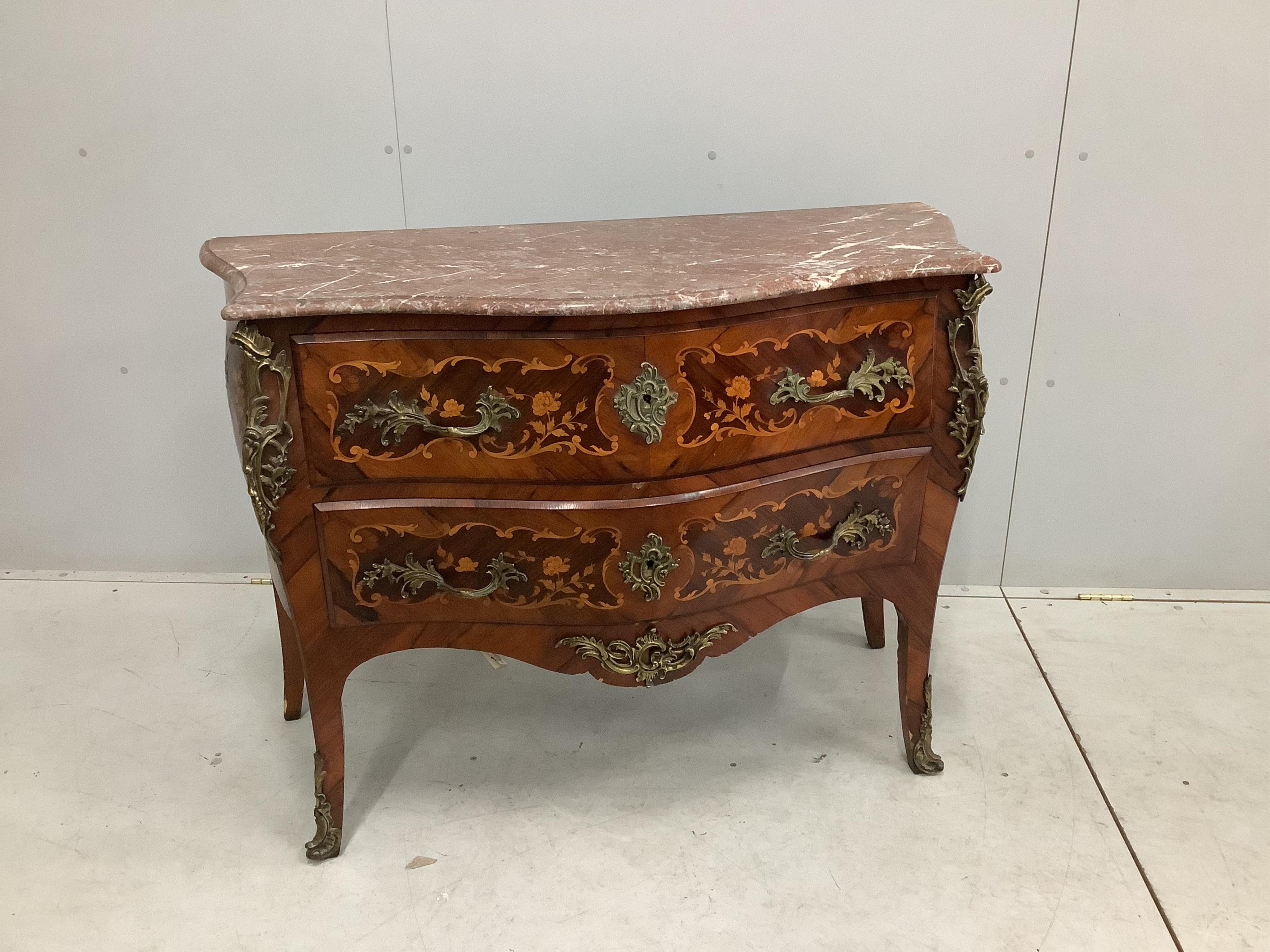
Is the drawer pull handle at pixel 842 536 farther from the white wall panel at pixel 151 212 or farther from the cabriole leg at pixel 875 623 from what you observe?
the white wall panel at pixel 151 212

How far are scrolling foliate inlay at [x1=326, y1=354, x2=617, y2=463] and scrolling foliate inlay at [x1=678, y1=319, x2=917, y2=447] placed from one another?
0.14 meters

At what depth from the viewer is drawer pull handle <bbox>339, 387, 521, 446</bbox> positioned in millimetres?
1382

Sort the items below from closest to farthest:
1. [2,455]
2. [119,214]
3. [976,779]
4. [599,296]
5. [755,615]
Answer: [599,296] → [755,615] → [976,779] → [119,214] → [2,455]

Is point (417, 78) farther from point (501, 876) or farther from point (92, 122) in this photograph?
point (501, 876)

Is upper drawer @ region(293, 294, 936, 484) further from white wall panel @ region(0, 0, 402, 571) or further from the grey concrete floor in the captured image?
white wall panel @ region(0, 0, 402, 571)

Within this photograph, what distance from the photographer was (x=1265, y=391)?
89.4 inches

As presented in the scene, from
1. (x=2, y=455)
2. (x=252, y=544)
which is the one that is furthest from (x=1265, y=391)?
(x=2, y=455)

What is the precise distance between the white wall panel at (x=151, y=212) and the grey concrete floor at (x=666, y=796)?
0.35 meters

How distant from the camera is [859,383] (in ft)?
4.82

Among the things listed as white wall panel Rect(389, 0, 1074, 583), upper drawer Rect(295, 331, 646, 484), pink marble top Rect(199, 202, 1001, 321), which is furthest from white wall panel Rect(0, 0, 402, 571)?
upper drawer Rect(295, 331, 646, 484)

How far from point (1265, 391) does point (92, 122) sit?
2756 mm

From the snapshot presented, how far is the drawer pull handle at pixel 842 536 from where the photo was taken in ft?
5.04

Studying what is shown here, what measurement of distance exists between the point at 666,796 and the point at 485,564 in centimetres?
63

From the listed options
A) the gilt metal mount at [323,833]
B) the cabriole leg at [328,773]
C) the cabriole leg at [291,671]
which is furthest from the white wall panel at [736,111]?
the gilt metal mount at [323,833]
